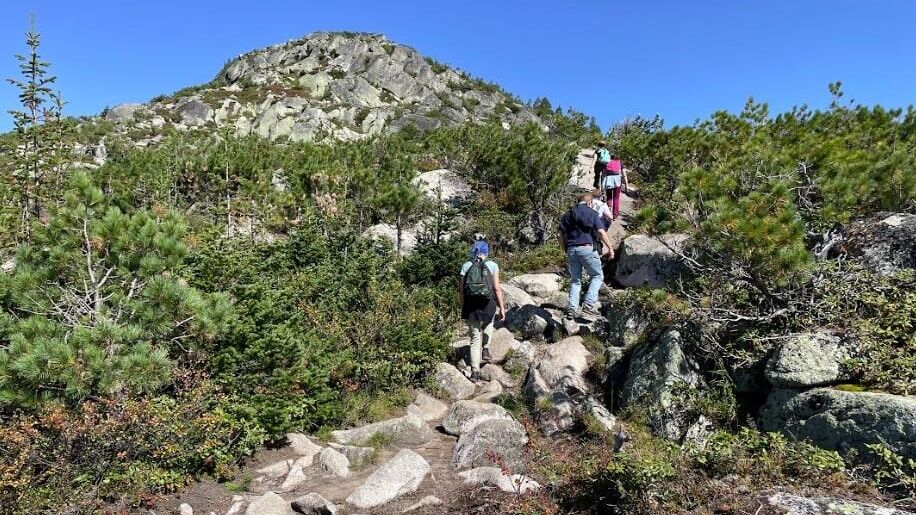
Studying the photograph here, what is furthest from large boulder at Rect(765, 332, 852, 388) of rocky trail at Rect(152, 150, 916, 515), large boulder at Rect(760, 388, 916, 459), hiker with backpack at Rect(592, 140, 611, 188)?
hiker with backpack at Rect(592, 140, 611, 188)

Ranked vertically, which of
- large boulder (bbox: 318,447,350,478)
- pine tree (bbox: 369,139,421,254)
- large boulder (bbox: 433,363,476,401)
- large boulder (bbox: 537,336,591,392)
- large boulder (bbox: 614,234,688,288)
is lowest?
large boulder (bbox: 318,447,350,478)

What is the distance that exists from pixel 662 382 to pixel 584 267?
2.61 m

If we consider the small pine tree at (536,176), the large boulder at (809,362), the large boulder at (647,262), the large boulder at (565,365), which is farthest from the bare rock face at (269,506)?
the small pine tree at (536,176)

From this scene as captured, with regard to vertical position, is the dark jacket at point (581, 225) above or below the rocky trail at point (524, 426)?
above

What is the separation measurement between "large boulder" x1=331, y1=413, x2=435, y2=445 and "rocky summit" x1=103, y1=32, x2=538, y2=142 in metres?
38.1

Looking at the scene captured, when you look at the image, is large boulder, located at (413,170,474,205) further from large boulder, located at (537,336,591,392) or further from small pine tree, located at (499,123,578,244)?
large boulder, located at (537,336,591,392)

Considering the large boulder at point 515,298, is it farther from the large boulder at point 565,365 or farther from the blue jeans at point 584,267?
the large boulder at point 565,365

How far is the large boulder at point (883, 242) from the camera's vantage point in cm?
636

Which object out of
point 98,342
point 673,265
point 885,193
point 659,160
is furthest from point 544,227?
point 98,342

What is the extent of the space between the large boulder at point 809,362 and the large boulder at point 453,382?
14.2 ft

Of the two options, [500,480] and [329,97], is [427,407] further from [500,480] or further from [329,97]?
[329,97]

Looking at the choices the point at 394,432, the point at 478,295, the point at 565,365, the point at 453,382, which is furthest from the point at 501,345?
the point at 394,432

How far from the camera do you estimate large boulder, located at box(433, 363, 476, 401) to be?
8250 millimetres

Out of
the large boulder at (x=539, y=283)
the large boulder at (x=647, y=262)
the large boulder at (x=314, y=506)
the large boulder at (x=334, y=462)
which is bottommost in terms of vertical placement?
the large boulder at (x=314, y=506)
